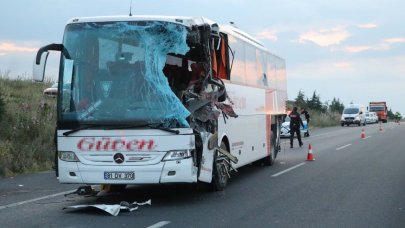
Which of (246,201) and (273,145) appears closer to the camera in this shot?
(246,201)

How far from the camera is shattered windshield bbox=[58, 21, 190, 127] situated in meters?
9.64

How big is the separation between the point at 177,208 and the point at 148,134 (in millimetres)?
1335

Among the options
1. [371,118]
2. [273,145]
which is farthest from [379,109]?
[273,145]

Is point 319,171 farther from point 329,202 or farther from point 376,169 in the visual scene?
point 329,202

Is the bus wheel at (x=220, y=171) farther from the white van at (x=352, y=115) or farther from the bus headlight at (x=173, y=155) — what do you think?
the white van at (x=352, y=115)

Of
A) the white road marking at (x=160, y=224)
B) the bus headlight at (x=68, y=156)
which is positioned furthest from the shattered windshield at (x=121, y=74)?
the white road marking at (x=160, y=224)

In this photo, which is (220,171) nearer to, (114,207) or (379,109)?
(114,207)

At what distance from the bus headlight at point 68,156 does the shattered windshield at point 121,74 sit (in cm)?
55

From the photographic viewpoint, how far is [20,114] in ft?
68.1

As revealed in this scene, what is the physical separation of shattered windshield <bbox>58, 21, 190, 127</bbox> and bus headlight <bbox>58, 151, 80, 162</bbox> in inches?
21.6

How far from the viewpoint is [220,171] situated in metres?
11.5

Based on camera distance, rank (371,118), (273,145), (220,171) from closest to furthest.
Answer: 1. (220,171)
2. (273,145)
3. (371,118)

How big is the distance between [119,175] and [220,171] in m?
2.48

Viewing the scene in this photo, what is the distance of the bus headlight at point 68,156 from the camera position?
9.82 metres
